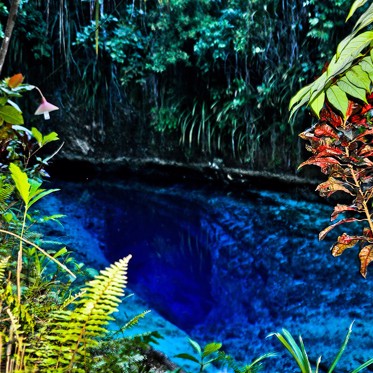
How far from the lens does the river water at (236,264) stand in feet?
8.45

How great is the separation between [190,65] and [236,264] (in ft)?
8.87

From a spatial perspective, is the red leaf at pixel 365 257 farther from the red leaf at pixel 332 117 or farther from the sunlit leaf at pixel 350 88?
the sunlit leaf at pixel 350 88

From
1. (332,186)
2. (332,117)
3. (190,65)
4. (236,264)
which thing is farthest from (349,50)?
(190,65)

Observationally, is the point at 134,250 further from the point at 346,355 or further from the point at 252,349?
the point at 346,355

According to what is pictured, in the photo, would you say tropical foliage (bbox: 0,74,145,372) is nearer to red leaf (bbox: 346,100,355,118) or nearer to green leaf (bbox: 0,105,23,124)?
green leaf (bbox: 0,105,23,124)

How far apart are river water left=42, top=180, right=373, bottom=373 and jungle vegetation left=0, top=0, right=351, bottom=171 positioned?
75 cm

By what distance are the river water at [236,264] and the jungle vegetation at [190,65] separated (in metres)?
0.75

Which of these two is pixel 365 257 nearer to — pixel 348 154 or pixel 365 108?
pixel 348 154

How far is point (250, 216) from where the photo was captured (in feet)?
14.0

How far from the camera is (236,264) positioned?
3422 millimetres

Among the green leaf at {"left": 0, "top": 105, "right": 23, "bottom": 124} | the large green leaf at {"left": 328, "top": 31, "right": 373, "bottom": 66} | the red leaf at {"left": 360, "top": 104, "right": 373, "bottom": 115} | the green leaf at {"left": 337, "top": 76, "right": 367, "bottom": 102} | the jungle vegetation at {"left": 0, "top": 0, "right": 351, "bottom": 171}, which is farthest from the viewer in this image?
the jungle vegetation at {"left": 0, "top": 0, "right": 351, "bottom": 171}

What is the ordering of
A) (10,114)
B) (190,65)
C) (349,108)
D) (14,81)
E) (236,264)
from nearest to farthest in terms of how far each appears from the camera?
1. (349,108)
2. (10,114)
3. (14,81)
4. (236,264)
5. (190,65)

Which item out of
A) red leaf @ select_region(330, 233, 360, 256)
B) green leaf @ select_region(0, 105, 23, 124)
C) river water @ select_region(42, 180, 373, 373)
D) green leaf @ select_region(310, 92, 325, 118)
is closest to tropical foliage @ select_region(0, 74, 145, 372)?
green leaf @ select_region(0, 105, 23, 124)

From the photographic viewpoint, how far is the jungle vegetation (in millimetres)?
4617
